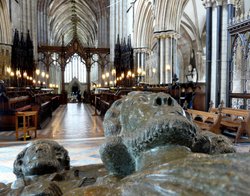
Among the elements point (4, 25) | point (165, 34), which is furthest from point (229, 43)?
point (4, 25)

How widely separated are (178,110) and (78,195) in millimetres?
486

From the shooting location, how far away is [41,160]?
1232 mm

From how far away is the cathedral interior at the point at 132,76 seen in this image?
16.5 ft

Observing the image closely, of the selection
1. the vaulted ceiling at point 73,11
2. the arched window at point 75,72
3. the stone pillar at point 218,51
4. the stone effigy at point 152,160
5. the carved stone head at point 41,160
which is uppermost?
the vaulted ceiling at point 73,11

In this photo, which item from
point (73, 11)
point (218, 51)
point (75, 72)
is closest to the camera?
point (218, 51)

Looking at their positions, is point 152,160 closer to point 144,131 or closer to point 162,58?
point 144,131

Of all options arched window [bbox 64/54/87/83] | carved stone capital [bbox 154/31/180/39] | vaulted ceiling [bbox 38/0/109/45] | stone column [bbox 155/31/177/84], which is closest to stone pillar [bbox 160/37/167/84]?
stone column [bbox 155/31/177/84]

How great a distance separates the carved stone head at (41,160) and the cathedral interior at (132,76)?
332 mm

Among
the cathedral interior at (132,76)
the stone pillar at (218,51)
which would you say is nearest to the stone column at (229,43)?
the cathedral interior at (132,76)

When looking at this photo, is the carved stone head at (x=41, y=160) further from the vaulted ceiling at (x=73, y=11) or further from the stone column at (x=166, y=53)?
the vaulted ceiling at (x=73, y=11)

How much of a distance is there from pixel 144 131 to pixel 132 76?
19.4m

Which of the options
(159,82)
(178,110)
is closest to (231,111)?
(178,110)

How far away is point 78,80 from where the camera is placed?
152 ft

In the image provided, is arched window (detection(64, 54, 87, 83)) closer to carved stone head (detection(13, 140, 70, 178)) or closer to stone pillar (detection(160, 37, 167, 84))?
stone pillar (detection(160, 37, 167, 84))
